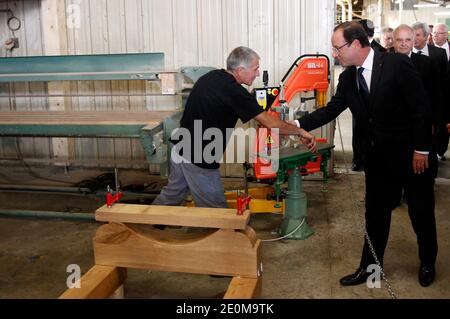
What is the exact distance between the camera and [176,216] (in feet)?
7.06

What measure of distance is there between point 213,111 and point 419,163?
119 centimetres

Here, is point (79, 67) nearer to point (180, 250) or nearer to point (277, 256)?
point (277, 256)

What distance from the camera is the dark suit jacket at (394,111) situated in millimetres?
2590

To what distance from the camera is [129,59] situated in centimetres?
395

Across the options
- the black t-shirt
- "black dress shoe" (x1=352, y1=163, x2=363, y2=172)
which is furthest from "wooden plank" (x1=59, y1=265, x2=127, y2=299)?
"black dress shoe" (x1=352, y1=163, x2=363, y2=172)

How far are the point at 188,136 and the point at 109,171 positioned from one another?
122 inches

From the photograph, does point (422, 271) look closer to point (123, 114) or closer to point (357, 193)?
point (357, 193)

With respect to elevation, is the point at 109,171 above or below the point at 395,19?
below

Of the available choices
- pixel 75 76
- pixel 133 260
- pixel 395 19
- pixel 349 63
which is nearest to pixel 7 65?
pixel 75 76

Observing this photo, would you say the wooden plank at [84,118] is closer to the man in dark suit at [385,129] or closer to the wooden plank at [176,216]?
the wooden plank at [176,216]

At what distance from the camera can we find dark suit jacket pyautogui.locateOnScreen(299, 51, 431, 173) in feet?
8.50

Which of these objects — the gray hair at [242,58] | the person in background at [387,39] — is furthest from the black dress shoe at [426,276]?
the person in background at [387,39]

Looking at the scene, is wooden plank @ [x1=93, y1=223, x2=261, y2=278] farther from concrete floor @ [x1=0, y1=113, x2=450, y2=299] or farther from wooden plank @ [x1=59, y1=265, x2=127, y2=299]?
concrete floor @ [x1=0, y1=113, x2=450, y2=299]

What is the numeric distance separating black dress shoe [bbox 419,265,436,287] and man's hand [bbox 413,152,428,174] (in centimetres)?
66
